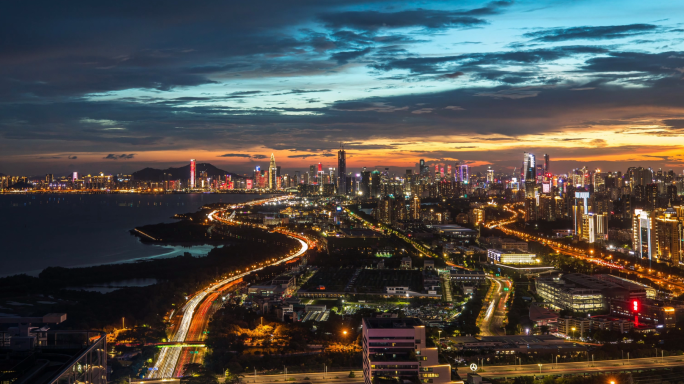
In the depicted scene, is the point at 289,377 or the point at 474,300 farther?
the point at 474,300

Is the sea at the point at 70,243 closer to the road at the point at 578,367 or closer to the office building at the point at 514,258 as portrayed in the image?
the office building at the point at 514,258

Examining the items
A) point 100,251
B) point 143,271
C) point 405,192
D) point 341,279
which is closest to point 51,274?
point 143,271

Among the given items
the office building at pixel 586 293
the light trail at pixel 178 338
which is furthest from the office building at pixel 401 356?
the office building at pixel 586 293

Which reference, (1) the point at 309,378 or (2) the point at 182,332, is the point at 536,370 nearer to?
(1) the point at 309,378

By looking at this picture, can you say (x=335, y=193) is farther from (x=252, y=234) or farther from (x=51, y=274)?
(x=51, y=274)

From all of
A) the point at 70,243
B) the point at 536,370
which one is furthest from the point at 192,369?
the point at 70,243
